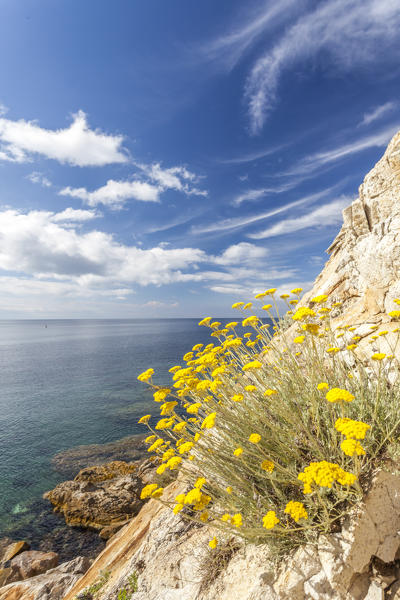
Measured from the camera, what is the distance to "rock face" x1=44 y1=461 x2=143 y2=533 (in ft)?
37.6

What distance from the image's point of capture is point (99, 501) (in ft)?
39.2

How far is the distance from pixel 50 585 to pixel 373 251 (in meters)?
12.8

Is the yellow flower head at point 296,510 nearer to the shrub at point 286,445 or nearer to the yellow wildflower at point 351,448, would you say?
the shrub at point 286,445

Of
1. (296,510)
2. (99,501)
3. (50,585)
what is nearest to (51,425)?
(99,501)

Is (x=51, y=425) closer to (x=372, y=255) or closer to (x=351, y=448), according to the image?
(x=372, y=255)

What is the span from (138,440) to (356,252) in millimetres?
19256

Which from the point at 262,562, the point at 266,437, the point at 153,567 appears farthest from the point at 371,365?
the point at 153,567

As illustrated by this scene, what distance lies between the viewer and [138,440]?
1969cm

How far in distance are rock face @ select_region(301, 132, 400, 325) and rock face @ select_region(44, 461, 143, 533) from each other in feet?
41.0

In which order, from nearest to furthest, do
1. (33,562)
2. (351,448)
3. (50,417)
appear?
(351,448) < (33,562) < (50,417)

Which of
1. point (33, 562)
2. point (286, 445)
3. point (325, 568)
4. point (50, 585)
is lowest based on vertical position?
point (33, 562)

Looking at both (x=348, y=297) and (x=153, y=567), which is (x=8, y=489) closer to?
(x=153, y=567)

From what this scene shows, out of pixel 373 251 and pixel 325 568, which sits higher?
pixel 373 251

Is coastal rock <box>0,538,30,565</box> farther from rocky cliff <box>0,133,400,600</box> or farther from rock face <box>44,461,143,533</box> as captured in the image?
rocky cliff <box>0,133,400,600</box>
